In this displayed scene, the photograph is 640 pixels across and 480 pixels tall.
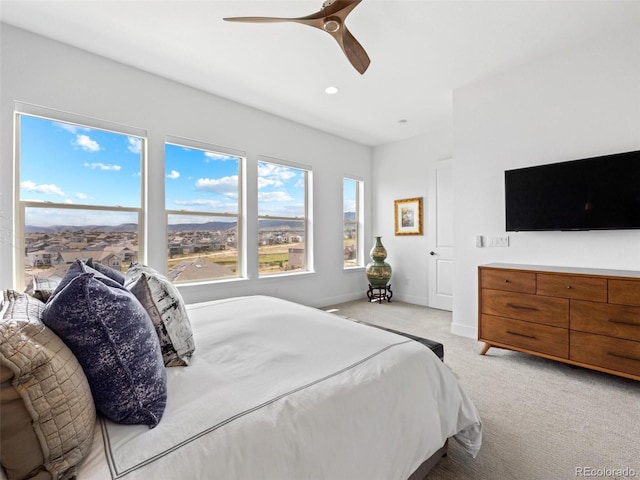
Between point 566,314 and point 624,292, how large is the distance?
40 cm

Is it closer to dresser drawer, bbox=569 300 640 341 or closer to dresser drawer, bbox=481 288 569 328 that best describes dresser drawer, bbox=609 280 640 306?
dresser drawer, bbox=569 300 640 341

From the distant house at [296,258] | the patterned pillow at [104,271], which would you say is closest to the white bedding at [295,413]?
the patterned pillow at [104,271]

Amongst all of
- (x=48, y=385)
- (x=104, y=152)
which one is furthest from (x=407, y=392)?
(x=104, y=152)

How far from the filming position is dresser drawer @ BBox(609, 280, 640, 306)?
2.14m

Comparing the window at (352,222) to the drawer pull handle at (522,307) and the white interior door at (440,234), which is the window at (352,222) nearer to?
the white interior door at (440,234)

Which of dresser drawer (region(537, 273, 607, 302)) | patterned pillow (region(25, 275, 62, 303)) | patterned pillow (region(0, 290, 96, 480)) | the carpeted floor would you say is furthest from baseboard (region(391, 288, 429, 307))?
patterned pillow (region(0, 290, 96, 480))

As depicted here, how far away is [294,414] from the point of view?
36.6 inches

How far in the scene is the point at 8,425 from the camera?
2.12 feet

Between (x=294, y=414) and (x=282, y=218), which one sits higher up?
(x=282, y=218)

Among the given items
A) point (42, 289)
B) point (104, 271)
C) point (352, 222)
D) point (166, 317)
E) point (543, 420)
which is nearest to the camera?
point (42, 289)

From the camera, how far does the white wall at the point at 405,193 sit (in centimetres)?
493

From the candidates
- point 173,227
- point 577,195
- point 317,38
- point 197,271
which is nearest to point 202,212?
point 173,227

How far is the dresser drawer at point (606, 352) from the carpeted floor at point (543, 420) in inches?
7.2

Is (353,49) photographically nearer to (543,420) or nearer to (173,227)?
(173,227)
